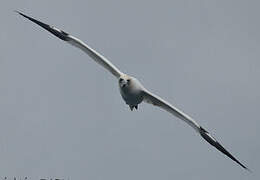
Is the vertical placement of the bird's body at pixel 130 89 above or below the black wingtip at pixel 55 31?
below

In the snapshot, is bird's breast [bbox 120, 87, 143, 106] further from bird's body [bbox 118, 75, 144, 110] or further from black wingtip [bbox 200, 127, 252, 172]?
black wingtip [bbox 200, 127, 252, 172]

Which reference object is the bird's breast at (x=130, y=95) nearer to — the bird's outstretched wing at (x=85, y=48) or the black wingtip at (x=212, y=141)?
the bird's outstretched wing at (x=85, y=48)

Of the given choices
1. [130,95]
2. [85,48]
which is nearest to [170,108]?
[130,95]

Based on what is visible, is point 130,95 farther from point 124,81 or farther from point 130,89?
point 124,81

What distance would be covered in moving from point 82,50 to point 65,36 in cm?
362

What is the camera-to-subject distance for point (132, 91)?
75.9 metres

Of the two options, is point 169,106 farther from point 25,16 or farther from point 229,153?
point 25,16

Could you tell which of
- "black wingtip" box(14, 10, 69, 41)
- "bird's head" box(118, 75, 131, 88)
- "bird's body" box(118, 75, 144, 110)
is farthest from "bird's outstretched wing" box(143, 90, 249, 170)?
"black wingtip" box(14, 10, 69, 41)

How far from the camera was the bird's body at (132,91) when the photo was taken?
76.1 meters

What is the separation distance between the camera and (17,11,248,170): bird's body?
76125 mm

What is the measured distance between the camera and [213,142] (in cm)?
8750

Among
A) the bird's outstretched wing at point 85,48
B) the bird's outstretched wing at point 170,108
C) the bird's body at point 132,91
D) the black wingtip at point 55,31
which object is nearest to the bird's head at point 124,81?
the bird's body at point 132,91

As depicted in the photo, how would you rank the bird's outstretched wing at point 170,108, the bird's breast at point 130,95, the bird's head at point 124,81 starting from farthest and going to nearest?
the bird's outstretched wing at point 170,108 → the bird's head at point 124,81 → the bird's breast at point 130,95

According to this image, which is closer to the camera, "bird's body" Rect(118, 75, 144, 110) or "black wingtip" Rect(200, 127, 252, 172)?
"bird's body" Rect(118, 75, 144, 110)
